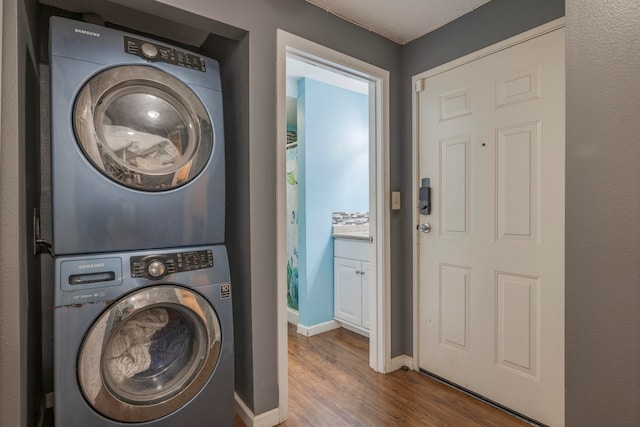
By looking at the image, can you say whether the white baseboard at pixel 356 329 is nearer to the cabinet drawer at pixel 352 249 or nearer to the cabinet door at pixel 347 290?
the cabinet door at pixel 347 290

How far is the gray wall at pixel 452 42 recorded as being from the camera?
1.68m

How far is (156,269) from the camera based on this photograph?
135cm

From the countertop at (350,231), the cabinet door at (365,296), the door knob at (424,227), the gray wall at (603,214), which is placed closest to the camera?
the gray wall at (603,214)

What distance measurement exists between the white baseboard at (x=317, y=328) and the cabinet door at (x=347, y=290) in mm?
98

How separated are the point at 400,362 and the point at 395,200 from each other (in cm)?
115

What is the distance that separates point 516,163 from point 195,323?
1804 millimetres

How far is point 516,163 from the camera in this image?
1747 millimetres

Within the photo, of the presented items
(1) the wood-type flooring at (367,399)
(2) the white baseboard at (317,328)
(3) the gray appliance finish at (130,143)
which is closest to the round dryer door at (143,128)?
(3) the gray appliance finish at (130,143)

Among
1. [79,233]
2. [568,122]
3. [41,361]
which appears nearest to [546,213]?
[568,122]

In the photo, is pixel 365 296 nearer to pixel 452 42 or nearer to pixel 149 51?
pixel 452 42

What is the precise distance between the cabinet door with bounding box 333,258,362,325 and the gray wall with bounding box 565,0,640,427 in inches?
77.9

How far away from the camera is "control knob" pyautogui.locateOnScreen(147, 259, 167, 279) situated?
1.34 m

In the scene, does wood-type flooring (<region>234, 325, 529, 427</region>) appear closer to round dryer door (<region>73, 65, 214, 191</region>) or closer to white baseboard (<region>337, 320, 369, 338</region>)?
white baseboard (<region>337, 320, 369, 338</region>)

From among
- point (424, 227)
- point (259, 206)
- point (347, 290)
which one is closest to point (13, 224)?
point (259, 206)
